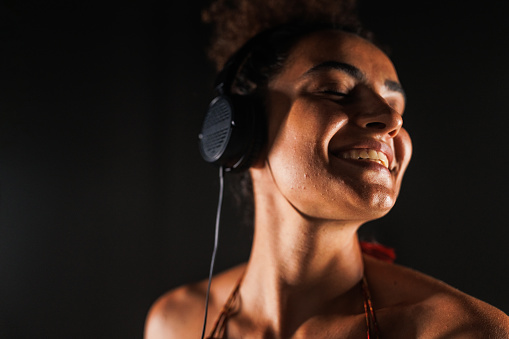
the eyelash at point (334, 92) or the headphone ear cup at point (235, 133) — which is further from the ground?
the eyelash at point (334, 92)

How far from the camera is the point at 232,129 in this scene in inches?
36.8

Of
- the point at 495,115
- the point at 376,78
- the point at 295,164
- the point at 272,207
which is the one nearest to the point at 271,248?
the point at 272,207

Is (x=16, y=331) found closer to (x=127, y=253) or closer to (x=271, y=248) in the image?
(x=127, y=253)

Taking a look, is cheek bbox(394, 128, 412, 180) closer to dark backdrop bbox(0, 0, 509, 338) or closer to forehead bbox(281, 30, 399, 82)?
forehead bbox(281, 30, 399, 82)

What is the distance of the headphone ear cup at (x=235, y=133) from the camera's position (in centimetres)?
94

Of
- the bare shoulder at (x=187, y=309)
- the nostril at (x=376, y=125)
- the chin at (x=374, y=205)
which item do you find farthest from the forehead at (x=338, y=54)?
the bare shoulder at (x=187, y=309)

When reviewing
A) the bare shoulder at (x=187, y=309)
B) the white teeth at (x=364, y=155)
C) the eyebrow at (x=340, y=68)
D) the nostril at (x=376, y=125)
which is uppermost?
the eyebrow at (x=340, y=68)

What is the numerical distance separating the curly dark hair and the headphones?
35 mm

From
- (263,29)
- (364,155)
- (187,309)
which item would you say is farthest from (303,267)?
(263,29)

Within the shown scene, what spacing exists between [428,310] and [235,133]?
53cm

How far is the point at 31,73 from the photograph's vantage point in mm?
1266

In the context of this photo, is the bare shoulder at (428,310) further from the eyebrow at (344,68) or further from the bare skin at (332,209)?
the eyebrow at (344,68)

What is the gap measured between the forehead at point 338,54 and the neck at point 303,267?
325mm

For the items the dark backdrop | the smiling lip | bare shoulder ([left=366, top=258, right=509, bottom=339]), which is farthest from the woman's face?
the dark backdrop
